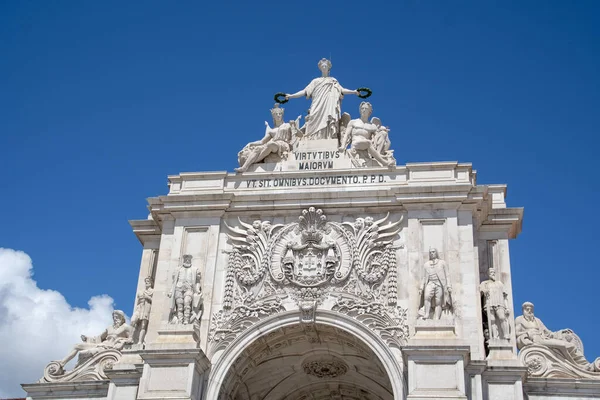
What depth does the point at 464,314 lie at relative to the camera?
774 inches

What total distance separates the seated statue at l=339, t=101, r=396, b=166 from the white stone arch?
176 inches

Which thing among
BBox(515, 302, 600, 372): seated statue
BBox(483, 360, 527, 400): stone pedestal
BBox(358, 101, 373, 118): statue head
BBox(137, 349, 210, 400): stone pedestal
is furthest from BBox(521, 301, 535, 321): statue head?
BBox(137, 349, 210, 400): stone pedestal

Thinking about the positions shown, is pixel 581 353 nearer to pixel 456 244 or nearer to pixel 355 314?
pixel 456 244

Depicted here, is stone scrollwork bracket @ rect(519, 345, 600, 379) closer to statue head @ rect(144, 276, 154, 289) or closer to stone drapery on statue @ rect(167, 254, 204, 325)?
stone drapery on statue @ rect(167, 254, 204, 325)

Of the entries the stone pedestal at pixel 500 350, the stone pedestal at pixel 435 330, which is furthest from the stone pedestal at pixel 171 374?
the stone pedestal at pixel 500 350

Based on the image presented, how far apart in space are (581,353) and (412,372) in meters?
4.38

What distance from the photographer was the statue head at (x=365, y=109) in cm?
2336

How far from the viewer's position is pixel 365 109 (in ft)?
76.6

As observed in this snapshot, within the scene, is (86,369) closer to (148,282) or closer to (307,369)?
(148,282)

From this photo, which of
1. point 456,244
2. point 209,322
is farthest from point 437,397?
point 209,322

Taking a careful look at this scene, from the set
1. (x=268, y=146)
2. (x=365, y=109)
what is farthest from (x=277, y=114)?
(x=365, y=109)

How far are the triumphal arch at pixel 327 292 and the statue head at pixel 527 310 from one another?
7 cm

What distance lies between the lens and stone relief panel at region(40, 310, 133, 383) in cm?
2166

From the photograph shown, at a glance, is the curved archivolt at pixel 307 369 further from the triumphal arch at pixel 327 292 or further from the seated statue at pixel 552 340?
the seated statue at pixel 552 340
